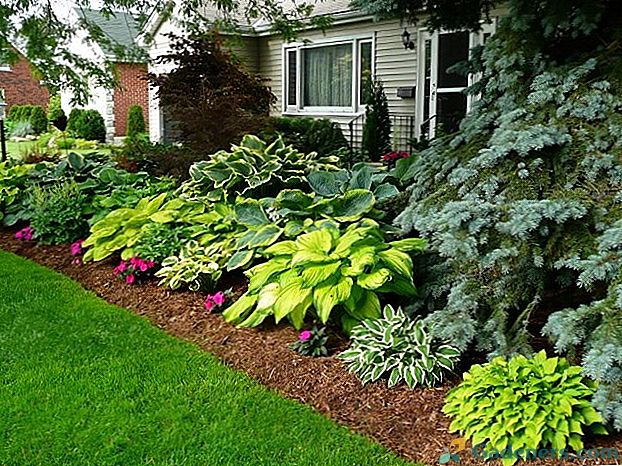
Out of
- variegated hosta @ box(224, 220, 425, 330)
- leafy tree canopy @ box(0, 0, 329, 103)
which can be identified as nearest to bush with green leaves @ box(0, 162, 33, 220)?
leafy tree canopy @ box(0, 0, 329, 103)

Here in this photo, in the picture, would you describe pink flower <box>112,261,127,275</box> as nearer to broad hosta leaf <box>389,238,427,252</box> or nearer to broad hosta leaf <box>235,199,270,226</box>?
broad hosta leaf <box>235,199,270,226</box>

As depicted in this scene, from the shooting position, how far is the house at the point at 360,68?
10.5 metres

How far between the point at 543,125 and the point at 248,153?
2.77 meters

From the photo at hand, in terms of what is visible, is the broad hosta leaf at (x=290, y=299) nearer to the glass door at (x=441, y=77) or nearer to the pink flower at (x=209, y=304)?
the pink flower at (x=209, y=304)

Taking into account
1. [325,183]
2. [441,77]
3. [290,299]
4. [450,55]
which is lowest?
[290,299]

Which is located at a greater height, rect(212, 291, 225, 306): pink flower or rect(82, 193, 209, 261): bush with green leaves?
rect(82, 193, 209, 261): bush with green leaves

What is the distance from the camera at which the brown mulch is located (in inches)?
113

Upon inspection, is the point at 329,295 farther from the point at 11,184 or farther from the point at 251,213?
the point at 11,184

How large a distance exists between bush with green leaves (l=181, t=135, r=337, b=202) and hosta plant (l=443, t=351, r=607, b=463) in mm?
2848

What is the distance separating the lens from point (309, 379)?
11.3ft

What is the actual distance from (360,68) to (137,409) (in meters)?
10.1

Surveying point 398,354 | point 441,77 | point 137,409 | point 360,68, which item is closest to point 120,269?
point 137,409

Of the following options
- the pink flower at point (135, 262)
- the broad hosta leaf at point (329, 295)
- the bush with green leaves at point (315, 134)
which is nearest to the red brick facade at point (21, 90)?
the bush with green leaves at point (315, 134)

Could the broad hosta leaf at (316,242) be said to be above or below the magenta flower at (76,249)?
above
